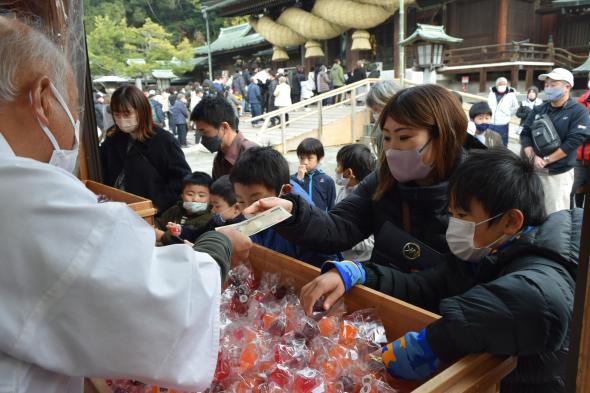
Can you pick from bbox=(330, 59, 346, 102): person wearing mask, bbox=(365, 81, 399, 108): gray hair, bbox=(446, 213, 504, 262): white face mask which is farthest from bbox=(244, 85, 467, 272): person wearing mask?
bbox=(330, 59, 346, 102): person wearing mask

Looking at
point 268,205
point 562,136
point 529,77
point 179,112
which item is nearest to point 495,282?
point 268,205

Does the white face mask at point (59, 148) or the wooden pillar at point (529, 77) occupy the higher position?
the white face mask at point (59, 148)

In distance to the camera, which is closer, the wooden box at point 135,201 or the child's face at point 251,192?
the child's face at point 251,192

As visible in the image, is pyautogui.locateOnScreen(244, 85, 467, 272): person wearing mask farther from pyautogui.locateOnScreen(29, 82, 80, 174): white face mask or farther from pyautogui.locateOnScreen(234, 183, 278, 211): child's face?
pyautogui.locateOnScreen(29, 82, 80, 174): white face mask

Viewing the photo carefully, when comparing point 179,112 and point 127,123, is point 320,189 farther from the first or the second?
point 179,112

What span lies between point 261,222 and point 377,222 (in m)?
0.59

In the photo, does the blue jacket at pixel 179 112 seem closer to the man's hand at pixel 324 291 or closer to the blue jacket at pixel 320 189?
the blue jacket at pixel 320 189

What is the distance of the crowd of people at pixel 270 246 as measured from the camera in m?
0.82

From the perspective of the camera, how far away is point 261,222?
1518mm

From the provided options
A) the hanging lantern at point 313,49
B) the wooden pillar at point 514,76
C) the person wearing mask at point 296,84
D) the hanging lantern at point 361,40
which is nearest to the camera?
the wooden pillar at point 514,76

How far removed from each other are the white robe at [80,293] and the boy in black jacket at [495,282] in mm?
581

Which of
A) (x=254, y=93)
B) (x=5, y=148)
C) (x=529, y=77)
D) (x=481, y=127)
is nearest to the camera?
(x=5, y=148)

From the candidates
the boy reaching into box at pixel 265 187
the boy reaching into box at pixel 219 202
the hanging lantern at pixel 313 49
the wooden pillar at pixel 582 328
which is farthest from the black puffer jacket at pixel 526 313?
the hanging lantern at pixel 313 49

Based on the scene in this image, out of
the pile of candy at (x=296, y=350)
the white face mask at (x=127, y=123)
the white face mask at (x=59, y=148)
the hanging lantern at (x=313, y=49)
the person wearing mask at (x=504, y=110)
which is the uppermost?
the hanging lantern at (x=313, y=49)
